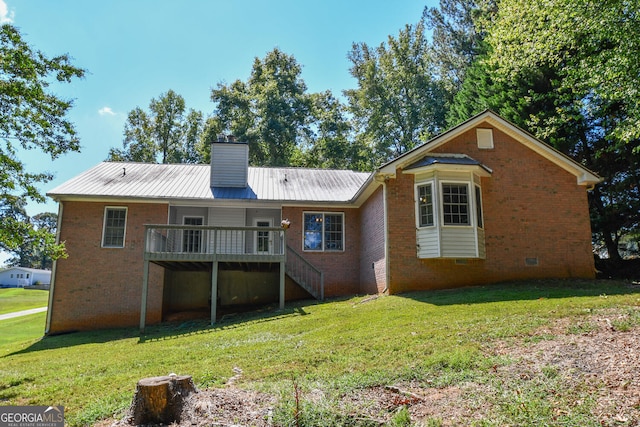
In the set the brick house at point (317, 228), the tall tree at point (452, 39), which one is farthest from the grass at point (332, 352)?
the tall tree at point (452, 39)

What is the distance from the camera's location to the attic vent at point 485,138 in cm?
1385

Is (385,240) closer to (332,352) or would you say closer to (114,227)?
→ (332,352)

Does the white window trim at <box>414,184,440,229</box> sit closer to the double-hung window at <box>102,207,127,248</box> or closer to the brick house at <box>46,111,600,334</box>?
the brick house at <box>46,111,600,334</box>

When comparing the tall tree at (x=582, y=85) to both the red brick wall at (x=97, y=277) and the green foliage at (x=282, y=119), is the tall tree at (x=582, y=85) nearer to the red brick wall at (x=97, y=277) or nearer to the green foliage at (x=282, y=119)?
the green foliage at (x=282, y=119)

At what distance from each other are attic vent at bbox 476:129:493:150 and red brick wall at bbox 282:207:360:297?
5469mm

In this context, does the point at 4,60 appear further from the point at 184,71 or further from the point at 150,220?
the point at 184,71

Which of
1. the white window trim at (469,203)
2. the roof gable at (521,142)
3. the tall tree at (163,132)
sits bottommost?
the white window trim at (469,203)

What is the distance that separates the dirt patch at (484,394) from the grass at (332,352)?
139 mm

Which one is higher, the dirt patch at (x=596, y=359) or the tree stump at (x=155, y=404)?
the dirt patch at (x=596, y=359)

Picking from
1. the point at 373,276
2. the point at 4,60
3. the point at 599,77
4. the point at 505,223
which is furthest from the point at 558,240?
the point at 4,60

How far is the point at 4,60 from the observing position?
8953mm

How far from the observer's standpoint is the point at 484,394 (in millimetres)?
4508

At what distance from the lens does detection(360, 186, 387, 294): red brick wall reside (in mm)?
13305

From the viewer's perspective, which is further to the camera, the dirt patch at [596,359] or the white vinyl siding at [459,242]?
the white vinyl siding at [459,242]
